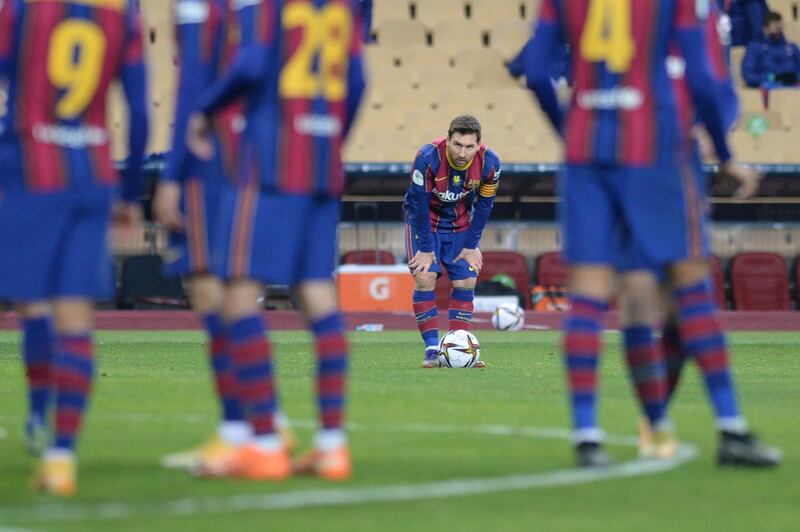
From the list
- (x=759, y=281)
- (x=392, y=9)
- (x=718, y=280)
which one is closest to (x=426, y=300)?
(x=718, y=280)

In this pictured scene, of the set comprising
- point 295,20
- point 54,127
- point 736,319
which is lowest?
point 736,319

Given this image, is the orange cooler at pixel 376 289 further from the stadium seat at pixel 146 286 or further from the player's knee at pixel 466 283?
the player's knee at pixel 466 283

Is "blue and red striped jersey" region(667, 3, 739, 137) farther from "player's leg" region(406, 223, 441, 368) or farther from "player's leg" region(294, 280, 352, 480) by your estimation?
"player's leg" region(406, 223, 441, 368)

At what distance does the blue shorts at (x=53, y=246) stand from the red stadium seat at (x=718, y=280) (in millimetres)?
17810

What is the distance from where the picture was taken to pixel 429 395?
9414 millimetres

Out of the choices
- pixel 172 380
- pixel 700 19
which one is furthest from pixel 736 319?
pixel 700 19

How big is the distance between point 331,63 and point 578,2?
3.09ft

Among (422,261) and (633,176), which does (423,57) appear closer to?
(422,261)

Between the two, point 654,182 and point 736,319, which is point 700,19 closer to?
point 654,182

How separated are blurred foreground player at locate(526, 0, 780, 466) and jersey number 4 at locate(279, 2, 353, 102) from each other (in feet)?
2.91

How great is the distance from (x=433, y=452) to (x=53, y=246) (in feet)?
5.71

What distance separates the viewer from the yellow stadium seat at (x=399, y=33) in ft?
82.0

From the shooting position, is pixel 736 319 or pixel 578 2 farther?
pixel 736 319

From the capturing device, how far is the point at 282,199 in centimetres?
557
